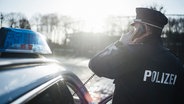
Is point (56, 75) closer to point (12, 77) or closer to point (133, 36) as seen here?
point (12, 77)

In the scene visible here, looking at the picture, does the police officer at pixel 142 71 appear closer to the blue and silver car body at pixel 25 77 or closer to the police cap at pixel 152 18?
the police cap at pixel 152 18

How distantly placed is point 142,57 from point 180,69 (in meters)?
0.35

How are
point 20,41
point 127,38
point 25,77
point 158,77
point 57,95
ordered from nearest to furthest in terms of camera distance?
point 25,77 < point 20,41 < point 57,95 < point 158,77 < point 127,38

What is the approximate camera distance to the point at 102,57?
2.39m

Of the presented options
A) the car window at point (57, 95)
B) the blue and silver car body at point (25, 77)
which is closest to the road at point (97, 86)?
the car window at point (57, 95)

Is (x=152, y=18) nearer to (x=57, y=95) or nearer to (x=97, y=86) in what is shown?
(x=57, y=95)

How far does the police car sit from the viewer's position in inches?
52.8

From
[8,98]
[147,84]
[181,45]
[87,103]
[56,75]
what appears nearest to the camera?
[8,98]

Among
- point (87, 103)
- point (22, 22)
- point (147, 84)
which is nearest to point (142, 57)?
point (147, 84)

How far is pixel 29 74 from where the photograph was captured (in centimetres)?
159

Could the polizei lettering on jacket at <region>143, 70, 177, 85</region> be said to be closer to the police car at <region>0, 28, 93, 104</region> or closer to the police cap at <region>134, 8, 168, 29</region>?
the police cap at <region>134, 8, 168, 29</region>

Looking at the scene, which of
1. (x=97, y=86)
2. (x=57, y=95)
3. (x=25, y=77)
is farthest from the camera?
(x=97, y=86)

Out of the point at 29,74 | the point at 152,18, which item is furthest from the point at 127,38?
the point at 29,74

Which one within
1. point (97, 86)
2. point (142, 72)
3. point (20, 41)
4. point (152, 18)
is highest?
point (152, 18)
